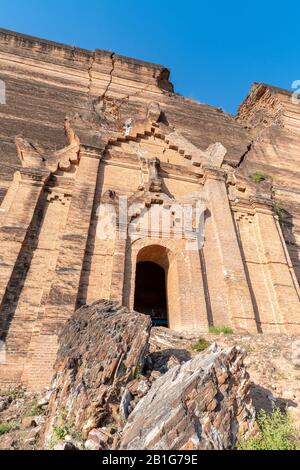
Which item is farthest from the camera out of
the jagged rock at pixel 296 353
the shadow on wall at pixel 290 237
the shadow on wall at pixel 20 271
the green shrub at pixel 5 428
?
the shadow on wall at pixel 290 237

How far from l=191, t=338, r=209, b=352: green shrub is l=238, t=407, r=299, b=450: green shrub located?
2463 millimetres

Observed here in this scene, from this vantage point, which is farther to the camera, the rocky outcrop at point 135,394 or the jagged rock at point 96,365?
the jagged rock at point 96,365

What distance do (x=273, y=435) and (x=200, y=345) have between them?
3196 mm

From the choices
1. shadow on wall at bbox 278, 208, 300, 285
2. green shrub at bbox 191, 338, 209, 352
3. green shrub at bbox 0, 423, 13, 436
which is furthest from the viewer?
shadow on wall at bbox 278, 208, 300, 285

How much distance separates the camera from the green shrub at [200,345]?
304 inches

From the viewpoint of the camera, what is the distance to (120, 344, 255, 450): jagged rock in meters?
4.03

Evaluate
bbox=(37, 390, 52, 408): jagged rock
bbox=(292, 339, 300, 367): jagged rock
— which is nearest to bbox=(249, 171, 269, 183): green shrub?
bbox=(292, 339, 300, 367): jagged rock

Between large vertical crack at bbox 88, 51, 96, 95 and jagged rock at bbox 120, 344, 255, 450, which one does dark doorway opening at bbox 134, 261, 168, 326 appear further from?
jagged rock at bbox 120, 344, 255, 450

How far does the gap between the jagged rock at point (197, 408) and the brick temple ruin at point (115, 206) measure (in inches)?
135

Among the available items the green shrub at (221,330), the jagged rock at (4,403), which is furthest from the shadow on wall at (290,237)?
the jagged rock at (4,403)

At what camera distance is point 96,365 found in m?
5.45

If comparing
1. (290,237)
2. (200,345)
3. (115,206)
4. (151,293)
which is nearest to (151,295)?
(151,293)

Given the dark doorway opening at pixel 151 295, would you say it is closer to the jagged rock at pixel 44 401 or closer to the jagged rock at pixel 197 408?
the jagged rock at pixel 44 401

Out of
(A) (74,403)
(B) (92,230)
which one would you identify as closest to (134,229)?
(B) (92,230)
